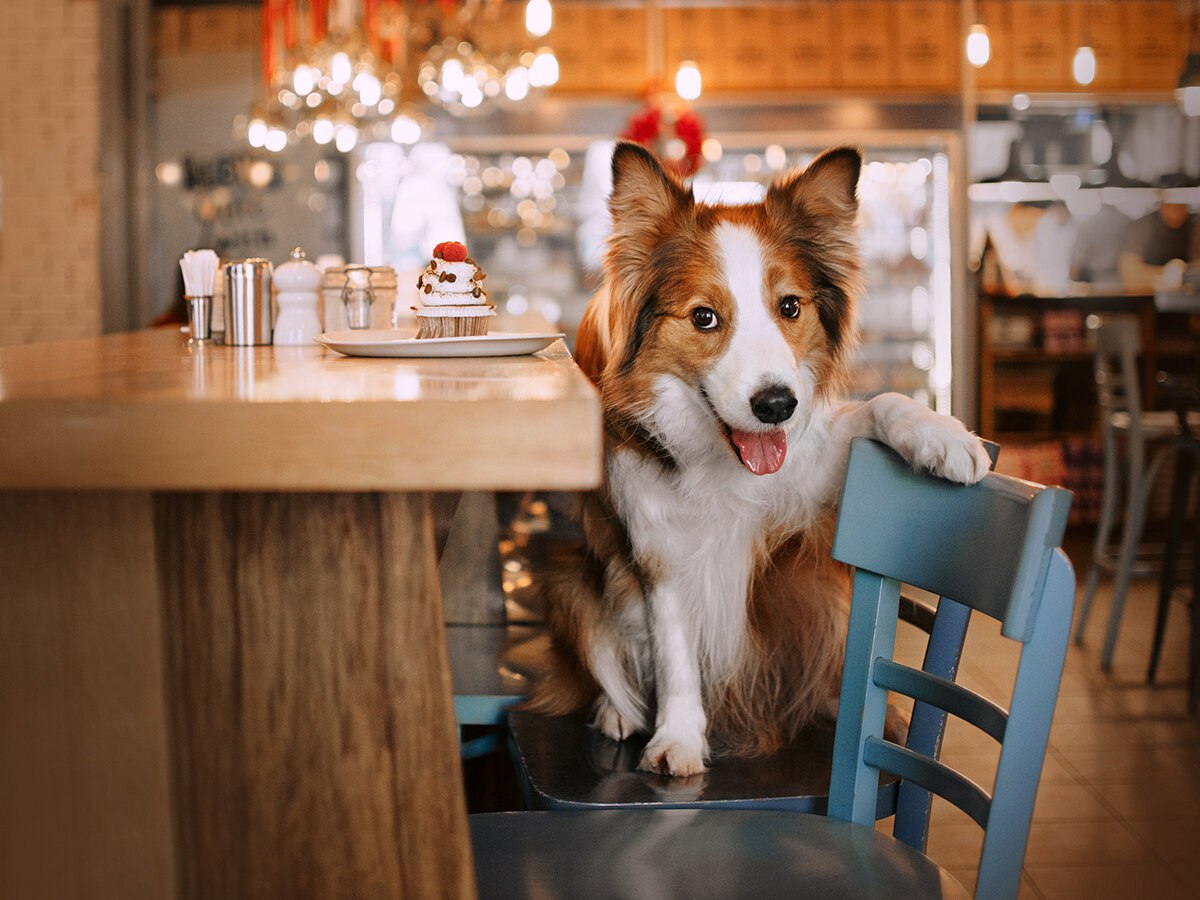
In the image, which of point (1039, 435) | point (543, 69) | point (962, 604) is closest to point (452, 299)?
point (962, 604)

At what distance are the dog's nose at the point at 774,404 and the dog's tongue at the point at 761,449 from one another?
0.16 feet

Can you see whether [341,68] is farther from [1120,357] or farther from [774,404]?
[1120,357]

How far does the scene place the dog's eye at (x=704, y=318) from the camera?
173 centimetres

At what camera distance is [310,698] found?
1.04 meters

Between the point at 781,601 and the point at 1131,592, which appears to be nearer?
the point at 781,601

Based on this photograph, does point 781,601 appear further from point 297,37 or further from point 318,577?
point 297,37

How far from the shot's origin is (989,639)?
4.30 m

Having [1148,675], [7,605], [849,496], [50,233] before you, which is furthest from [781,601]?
[50,233]

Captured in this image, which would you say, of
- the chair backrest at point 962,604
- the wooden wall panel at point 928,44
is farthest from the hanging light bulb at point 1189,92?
the chair backrest at point 962,604

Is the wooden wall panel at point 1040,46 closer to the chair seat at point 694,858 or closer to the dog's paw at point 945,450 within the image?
the dog's paw at point 945,450

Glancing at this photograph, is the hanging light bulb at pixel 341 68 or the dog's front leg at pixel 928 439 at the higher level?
the hanging light bulb at pixel 341 68

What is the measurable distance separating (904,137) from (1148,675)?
313 centimetres

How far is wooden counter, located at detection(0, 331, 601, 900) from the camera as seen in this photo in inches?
39.7

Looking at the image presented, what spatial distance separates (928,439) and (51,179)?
5.69 meters
